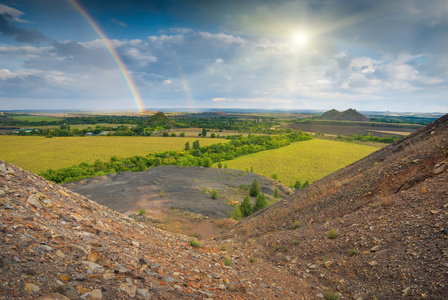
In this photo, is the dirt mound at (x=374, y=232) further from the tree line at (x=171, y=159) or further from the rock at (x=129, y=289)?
the tree line at (x=171, y=159)

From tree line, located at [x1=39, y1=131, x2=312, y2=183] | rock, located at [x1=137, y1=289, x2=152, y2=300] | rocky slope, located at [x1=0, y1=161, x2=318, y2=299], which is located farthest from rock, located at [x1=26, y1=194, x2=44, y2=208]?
tree line, located at [x1=39, y1=131, x2=312, y2=183]

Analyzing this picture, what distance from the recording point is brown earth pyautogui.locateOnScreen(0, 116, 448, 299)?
5.03 metres

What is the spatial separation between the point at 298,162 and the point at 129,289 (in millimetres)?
83259

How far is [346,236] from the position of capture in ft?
29.5

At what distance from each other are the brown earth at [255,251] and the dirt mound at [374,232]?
4 cm

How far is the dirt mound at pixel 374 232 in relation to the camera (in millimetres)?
6527

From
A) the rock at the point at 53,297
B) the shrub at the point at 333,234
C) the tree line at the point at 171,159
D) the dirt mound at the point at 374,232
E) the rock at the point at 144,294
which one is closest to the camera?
the rock at the point at 53,297

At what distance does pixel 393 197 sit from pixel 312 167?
70.5m

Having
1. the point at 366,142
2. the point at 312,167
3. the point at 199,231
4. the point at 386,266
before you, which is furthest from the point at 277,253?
the point at 366,142

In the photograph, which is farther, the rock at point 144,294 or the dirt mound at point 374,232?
the dirt mound at point 374,232

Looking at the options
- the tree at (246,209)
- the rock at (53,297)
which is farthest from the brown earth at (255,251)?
the tree at (246,209)

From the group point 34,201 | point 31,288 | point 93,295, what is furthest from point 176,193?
point 31,288

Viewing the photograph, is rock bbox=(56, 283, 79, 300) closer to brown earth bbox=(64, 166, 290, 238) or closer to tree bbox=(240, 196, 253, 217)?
brown earth bbox=(64, 166, 290, 238)

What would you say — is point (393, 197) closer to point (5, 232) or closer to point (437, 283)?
point (437, 283)
